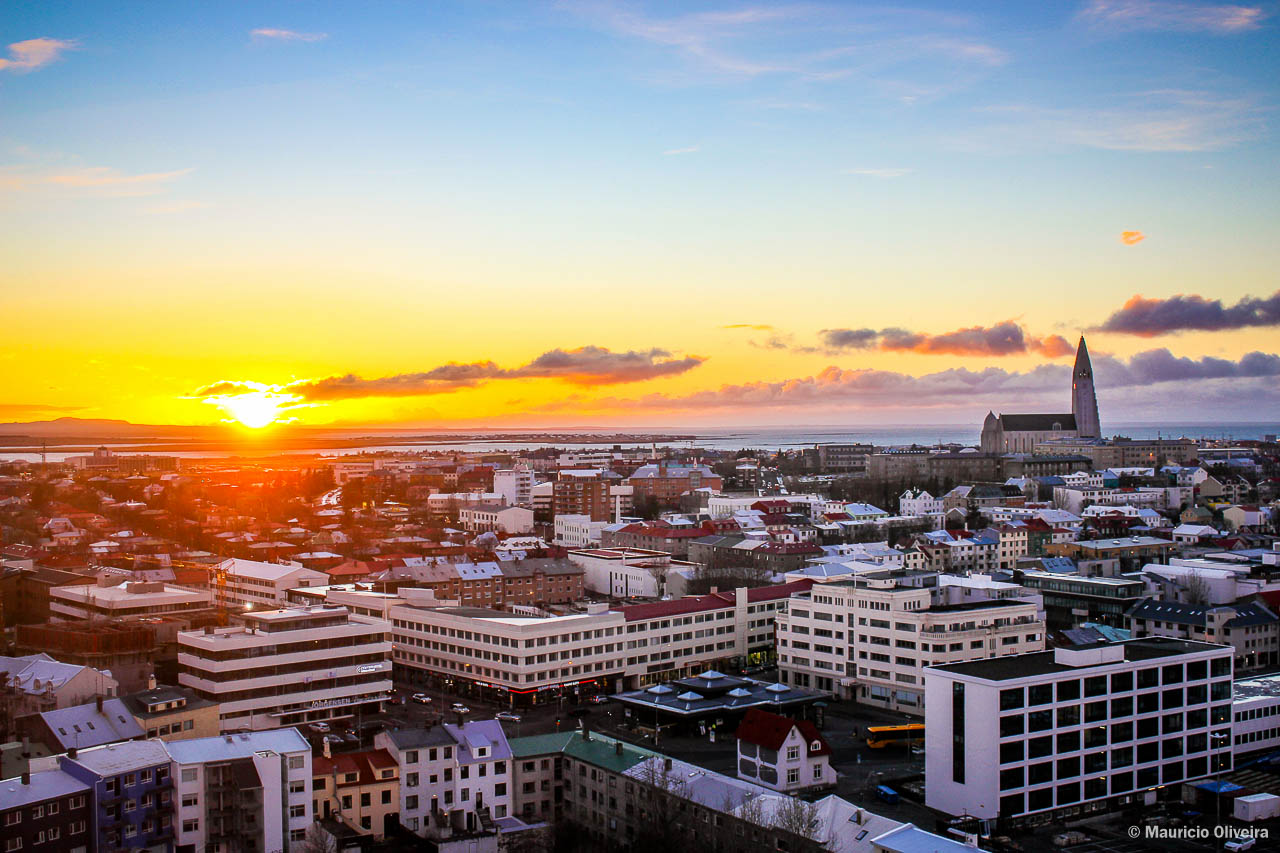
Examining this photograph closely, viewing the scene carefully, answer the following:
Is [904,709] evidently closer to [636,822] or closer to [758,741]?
[758,741]

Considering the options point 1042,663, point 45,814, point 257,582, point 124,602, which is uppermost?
point 1042,663

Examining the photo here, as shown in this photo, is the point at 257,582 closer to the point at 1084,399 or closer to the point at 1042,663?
the point at 1042,663

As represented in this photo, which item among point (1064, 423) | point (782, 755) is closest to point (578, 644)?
point (782, 755)

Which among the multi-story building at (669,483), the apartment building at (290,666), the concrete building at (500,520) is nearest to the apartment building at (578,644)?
the apartment building at (290,666)

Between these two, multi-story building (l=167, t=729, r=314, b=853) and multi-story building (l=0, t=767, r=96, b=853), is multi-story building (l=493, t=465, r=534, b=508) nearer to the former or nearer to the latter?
multi-story building (l=167, t=729, r=314, b=853)

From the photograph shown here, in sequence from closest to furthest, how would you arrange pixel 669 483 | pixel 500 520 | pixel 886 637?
pixel 886 637 → pixel 500 520 → pixel 669 483

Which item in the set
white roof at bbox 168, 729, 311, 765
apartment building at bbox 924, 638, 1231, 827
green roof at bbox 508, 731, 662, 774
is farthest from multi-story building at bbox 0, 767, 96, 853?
apartment building at bbox 924, 638, 1231, 827
